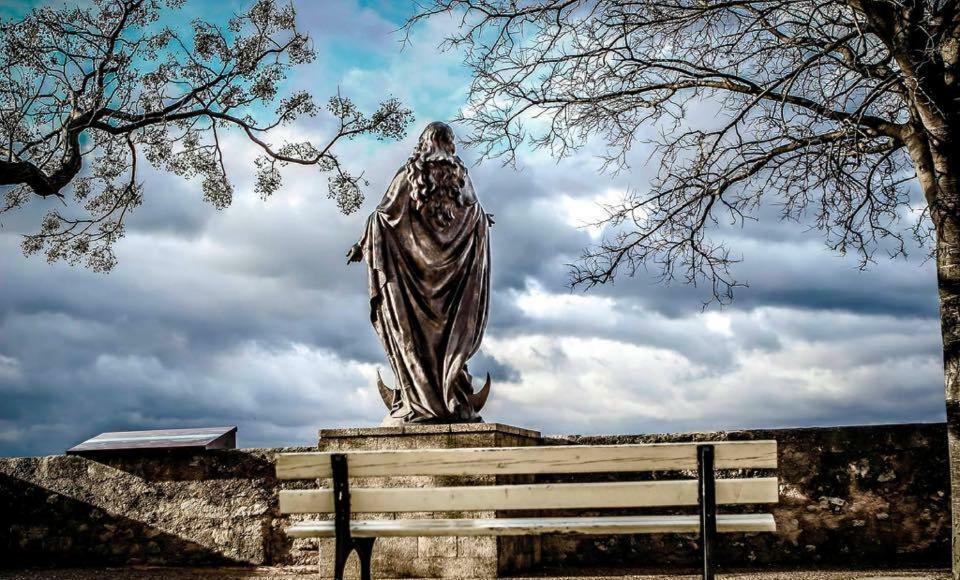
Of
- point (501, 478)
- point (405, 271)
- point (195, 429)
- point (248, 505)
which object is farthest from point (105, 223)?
point (501, 478)

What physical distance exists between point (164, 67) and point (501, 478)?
6288 millimetres

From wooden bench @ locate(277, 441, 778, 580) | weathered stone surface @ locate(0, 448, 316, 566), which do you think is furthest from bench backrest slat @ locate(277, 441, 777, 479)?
weathered stone surface @ locate(0, 448, 316, 566)

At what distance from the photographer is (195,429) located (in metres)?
8.62

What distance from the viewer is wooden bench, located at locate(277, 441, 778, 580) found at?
4430 millimetres

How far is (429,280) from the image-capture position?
709 centimetres

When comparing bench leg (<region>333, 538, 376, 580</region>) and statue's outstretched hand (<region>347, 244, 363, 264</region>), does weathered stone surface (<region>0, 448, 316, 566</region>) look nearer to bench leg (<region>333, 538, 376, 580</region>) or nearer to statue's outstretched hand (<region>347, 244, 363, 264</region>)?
statue's outstretched hand (<region>347, 244, 363, 264</region>)

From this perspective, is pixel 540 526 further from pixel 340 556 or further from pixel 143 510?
pixel 143 510

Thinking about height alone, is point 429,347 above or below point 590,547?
above

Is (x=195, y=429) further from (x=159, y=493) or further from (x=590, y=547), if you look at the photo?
(x=590, y=547)

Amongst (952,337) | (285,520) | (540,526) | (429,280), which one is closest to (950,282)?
(952,337)

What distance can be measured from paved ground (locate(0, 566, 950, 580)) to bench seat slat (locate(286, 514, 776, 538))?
1.84m

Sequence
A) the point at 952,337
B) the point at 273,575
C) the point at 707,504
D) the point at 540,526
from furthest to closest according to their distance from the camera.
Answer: the point at 273,575 < the point at 952,337 < the point at 540,526 < the point at 707,504

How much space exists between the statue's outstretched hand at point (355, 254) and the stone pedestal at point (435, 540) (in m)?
1.26

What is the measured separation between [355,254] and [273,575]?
7.95 feet
